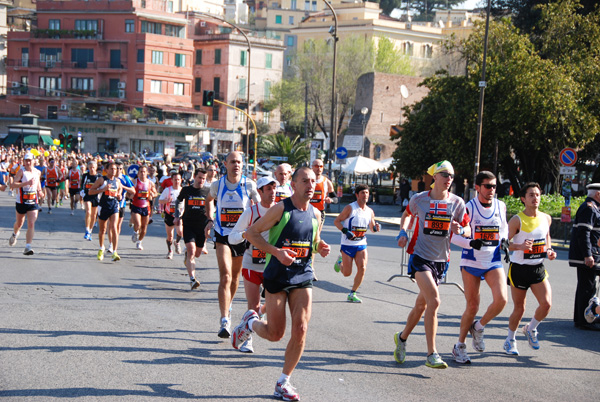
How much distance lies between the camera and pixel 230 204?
8742mm

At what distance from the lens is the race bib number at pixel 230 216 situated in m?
8.64

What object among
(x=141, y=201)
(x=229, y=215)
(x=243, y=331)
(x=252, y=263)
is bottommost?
(x=243, y=331)

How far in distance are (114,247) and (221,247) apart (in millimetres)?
6271

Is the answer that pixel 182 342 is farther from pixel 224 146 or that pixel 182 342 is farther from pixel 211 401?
pixel 224 146

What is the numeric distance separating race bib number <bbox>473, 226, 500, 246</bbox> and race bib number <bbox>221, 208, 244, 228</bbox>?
2.80 metres

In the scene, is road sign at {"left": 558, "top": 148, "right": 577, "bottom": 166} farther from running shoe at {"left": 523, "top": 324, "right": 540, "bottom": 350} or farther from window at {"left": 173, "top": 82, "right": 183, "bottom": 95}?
window at {"left": 173, "top": 82, "right": 183, "bottom": 95}

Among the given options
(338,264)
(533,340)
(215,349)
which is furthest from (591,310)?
(215,349)

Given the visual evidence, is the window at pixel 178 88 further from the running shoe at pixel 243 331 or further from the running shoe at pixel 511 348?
the running shoe at pixel 243 331

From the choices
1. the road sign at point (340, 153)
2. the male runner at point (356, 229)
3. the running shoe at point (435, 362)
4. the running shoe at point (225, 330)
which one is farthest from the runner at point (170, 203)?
the road sign at point (340, 153)

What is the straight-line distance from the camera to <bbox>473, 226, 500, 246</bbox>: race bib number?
7.62m

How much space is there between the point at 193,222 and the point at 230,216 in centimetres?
308

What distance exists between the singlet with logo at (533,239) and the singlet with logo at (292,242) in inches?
114

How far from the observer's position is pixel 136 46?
7638 cm

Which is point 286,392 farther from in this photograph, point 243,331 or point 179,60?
point 179,60
